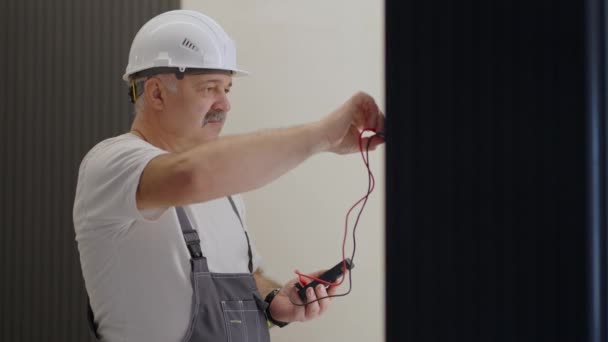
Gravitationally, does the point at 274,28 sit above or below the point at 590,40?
above

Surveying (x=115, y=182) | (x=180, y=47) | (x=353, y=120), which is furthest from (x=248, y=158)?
(x=180, y=47)

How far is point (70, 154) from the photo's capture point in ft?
9.27

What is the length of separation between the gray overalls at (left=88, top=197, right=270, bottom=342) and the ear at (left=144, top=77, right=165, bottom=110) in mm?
278

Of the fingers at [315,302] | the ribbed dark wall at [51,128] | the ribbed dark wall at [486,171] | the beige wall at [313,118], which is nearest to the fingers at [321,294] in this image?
the fingers at [315,302]

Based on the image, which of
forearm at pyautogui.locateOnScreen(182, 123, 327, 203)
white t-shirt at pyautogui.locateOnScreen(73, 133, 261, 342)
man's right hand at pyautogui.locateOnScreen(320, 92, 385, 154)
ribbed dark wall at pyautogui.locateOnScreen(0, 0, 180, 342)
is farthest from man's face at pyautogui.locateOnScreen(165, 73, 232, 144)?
ribbed dark wall at pyautogui.locateOnScreen(0, 0, 180, 342)

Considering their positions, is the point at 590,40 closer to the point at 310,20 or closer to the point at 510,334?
the point at 510,334

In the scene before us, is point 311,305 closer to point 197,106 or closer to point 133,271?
point 133,271

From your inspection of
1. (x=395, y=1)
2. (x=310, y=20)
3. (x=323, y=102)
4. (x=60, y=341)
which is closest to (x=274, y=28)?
(x=310, y=20)

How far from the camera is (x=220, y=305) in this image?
1543mm

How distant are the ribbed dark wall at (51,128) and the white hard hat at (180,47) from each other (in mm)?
1025

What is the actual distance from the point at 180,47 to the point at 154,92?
0.42 feet

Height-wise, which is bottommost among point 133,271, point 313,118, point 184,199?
point 133,271

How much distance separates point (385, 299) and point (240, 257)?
4.44ft

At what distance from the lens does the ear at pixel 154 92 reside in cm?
166
